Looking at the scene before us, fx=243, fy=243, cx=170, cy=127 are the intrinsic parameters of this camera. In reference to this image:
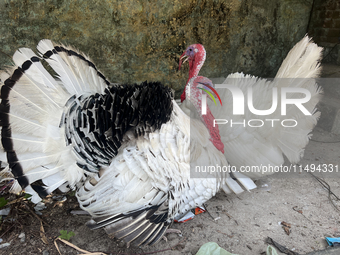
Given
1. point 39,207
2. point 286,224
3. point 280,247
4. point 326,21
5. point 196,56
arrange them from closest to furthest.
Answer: point 280,247 → point 286,224 → point 39,207 → point 196,56 → point 326,21

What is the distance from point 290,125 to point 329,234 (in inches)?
42.5

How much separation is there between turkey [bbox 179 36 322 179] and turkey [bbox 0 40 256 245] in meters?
0.84

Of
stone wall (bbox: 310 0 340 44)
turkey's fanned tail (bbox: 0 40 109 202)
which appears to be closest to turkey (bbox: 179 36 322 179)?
turkey's fanned tail (bbox: 0 40 109 202)

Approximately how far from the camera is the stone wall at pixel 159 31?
9.46 ft

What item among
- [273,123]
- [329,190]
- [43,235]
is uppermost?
[273,123]

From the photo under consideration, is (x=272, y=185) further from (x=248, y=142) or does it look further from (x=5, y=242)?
(x=5, y=242)

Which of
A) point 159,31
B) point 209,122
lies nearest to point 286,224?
point 209,122

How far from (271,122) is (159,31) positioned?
1919mm

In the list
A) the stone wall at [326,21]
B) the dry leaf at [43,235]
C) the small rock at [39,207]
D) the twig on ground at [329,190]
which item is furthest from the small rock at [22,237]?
the stone wall at [326,21]

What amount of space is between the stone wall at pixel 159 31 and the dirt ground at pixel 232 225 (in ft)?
6.20

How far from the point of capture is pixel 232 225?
2193 mm

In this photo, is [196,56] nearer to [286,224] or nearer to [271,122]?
[271,122]

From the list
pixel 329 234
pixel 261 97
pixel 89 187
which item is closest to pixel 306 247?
pixel 329 234

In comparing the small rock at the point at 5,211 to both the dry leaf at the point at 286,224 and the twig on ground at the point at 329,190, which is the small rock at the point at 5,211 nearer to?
the dry leaf at the point at 286,224
